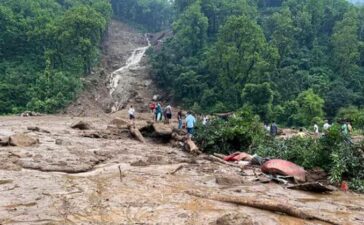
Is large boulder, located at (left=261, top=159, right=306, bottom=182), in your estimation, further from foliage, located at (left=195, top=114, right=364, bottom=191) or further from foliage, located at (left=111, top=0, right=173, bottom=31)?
foliage, located at (left=111, top=0, right=173, bottom=31)

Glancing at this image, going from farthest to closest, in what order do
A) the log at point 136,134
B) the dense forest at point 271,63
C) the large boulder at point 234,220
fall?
the dense forest at point 271,63
the log at point 136,134
the large boulder at point 234,220

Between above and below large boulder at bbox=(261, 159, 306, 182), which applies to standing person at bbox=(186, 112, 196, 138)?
above

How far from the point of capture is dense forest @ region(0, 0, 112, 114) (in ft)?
151

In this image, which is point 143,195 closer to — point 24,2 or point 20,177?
point 20,177

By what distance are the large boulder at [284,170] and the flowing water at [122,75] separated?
3548 centimetres

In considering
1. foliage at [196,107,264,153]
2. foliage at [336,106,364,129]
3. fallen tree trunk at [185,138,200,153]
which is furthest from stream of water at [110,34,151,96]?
foliage at [196,107,264,153]

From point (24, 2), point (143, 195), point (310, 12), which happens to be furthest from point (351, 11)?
point (143, 195)

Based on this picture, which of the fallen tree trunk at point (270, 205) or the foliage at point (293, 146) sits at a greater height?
the foliage at point (293, 146)

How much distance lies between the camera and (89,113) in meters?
45.6

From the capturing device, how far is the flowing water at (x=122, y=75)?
165ft

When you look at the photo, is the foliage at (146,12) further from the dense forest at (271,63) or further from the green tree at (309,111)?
the green tree at (309,111)

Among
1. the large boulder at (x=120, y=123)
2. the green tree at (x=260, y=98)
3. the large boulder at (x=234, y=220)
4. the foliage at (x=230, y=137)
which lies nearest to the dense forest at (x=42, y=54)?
the green tree at (x=260, y=98)

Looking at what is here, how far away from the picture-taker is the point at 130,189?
1077 cm

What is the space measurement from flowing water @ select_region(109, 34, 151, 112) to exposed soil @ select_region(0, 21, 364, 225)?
1215 inches
